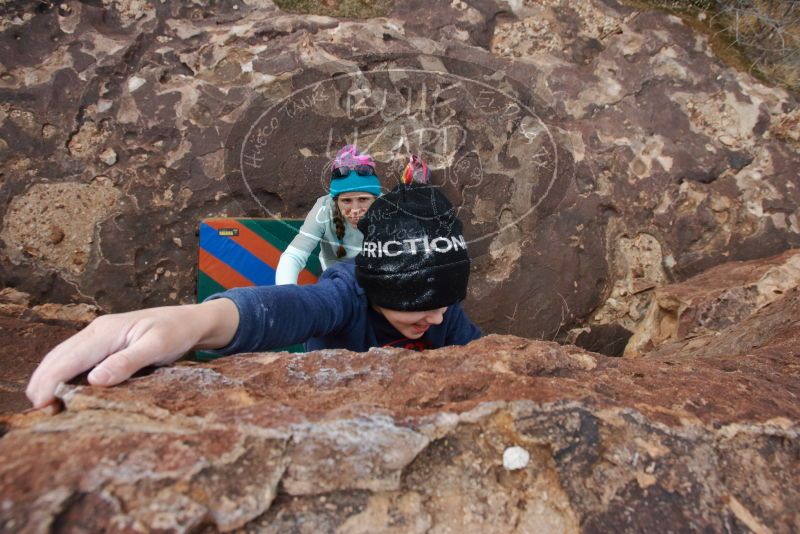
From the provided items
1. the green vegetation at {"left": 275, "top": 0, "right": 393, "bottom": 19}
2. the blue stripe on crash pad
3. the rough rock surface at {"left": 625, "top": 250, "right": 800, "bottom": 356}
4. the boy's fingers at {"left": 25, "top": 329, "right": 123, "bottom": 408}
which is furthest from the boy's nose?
the green vegetation at {"left": 275, "top": 0, "right": 393, "bottom": 19}

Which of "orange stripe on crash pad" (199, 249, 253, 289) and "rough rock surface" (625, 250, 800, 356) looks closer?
"rough rock surface" (625, 250, 800, 356)

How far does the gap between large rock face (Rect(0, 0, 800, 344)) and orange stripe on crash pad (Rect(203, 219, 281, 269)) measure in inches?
2.7

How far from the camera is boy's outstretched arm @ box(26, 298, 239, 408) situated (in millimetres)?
898

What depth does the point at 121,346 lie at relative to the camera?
0.95 m

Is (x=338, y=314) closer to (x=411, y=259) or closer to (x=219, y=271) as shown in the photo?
(x=411, y=259)

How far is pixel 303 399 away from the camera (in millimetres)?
969

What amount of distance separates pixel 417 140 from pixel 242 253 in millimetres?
1110

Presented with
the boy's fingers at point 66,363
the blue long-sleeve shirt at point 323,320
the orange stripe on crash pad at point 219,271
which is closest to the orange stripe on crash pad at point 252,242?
the orange stripe on crash pad at point 219,271

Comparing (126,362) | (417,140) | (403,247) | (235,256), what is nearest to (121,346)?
(126,362)

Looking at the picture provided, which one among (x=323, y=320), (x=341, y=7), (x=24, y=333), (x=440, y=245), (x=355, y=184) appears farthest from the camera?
(x=341, y=7)

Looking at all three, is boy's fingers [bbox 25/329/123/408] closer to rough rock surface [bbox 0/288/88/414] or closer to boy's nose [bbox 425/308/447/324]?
boy's nose [bbox 425/308/447/324]

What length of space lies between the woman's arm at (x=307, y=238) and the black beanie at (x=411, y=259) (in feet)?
4.21

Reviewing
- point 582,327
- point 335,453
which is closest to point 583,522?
point 335,453

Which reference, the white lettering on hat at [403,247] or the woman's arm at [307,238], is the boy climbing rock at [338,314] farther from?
the woman's arm at [307,238]
